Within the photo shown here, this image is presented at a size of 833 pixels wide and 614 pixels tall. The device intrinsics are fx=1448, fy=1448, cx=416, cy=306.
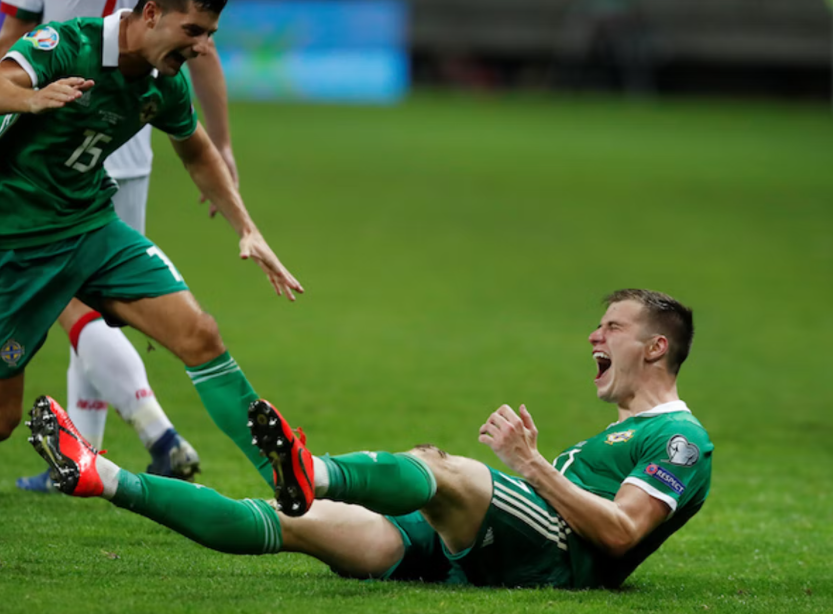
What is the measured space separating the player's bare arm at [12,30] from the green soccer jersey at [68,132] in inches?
35.8

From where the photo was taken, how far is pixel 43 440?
14.5ft

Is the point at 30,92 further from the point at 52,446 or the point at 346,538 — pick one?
the point at 346,538

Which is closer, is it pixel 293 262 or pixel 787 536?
pixel 787 536

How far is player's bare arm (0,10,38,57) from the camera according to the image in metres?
5.88

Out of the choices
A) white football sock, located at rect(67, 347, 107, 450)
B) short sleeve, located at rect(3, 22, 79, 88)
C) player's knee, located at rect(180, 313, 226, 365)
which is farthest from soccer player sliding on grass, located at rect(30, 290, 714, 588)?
white football sock, located at rect(67, 347, 107, 450)

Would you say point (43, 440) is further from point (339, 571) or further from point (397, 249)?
point (397, 249)

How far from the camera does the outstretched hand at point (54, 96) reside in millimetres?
4590

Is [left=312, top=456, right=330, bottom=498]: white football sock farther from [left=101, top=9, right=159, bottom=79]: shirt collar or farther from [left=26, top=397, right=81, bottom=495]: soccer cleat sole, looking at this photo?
[left=101, top=9, right=159, bottom=79]: shirt collar

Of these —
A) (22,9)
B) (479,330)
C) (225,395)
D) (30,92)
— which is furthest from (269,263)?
(479,330)

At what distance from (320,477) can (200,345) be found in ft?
2.67

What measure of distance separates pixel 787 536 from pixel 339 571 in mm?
2467

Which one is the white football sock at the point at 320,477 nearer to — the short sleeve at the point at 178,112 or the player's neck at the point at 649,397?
the player's neck at the point at 649,397

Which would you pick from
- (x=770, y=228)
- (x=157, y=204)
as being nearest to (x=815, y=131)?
(x=770, y=228)

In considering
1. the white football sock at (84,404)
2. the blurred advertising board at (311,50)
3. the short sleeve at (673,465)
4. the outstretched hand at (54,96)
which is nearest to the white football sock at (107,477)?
Result: the outstretched hand at (54,96)
